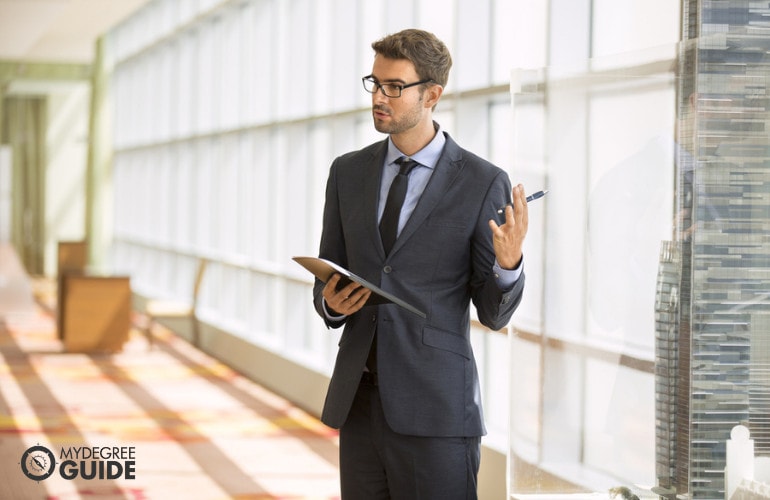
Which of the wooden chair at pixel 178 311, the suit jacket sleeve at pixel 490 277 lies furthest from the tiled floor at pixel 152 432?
the suit jacket sleeve at pixel 490 277

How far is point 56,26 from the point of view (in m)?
17.7

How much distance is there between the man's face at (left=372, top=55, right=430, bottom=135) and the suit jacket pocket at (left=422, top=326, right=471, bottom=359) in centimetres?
52

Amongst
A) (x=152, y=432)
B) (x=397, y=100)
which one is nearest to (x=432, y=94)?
(x=397, y=100)

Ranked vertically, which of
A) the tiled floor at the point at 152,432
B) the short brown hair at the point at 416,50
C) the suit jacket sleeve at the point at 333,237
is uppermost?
the short brown hair at the point at 416,50

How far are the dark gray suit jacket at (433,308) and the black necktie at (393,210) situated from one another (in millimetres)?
29

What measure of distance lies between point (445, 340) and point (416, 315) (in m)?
0.10

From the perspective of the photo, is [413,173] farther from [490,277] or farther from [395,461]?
[395,461]

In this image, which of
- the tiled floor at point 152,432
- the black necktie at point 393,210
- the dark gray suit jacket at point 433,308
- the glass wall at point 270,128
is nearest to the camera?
the dark gray suit jacket at point 433,308

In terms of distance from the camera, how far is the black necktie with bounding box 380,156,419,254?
2.93 metres

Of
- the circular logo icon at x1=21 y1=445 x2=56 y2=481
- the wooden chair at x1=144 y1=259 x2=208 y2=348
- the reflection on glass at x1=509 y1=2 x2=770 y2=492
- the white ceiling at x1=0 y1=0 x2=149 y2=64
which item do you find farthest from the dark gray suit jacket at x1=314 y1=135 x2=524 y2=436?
the white ceiling at x1=0 y1=0 x2=149 y2=64

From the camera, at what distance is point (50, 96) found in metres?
25.0

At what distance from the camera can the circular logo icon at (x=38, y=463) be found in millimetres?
6684

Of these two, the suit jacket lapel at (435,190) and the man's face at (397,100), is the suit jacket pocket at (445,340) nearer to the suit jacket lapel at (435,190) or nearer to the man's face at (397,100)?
the suit jacket lapel at (435,190)

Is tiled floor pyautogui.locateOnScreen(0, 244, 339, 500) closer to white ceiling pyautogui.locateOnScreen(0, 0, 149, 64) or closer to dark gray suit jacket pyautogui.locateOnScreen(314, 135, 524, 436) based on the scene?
dark gray suit jacket pyautogui.locateOnScreen(314, 135, 524, 436)
